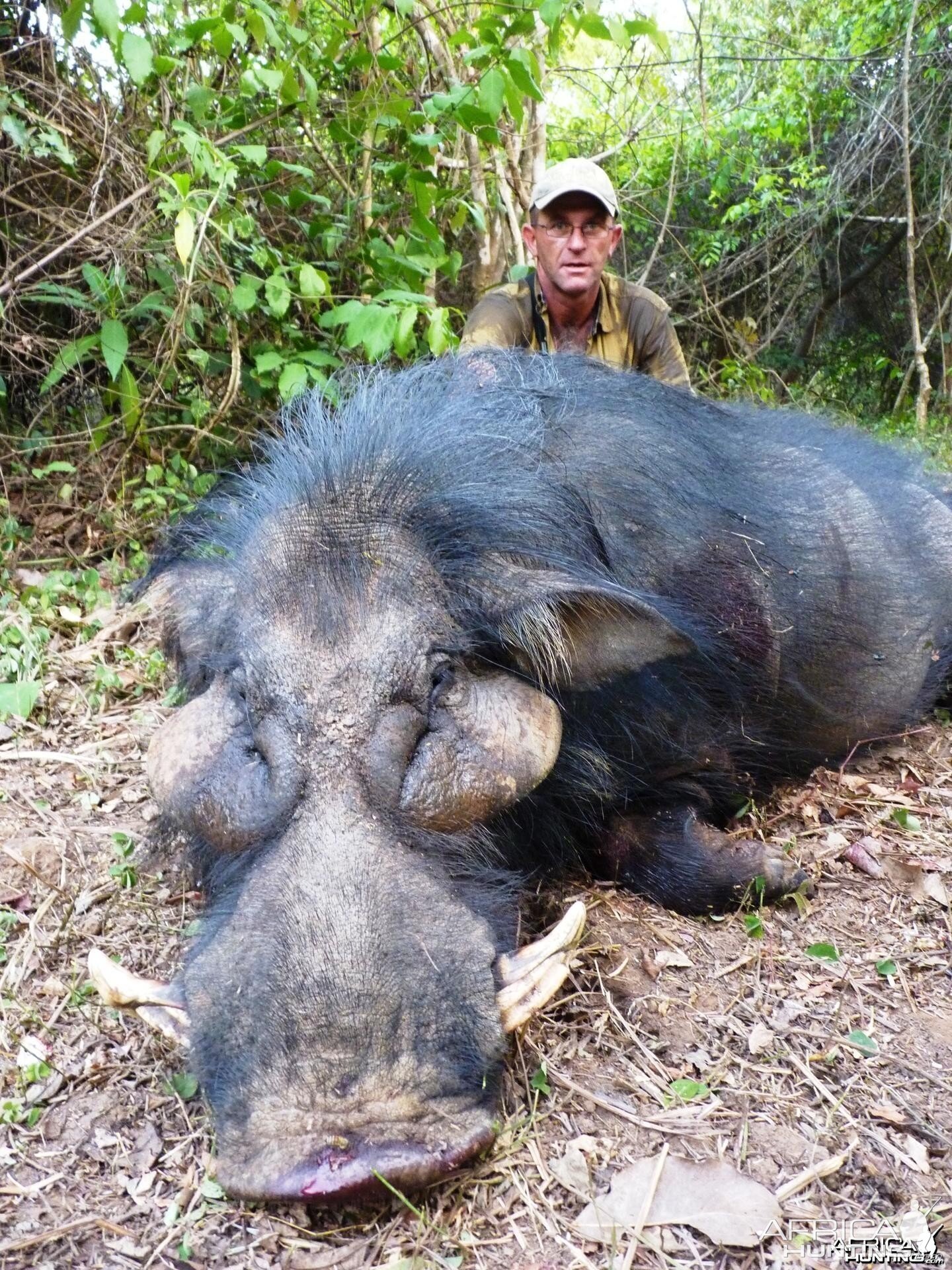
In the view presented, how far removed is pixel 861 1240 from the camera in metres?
2.00

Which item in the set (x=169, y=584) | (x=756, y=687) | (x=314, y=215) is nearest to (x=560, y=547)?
(x=756, y=687)

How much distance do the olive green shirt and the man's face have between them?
0.76 ft

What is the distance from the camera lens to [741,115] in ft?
31.0

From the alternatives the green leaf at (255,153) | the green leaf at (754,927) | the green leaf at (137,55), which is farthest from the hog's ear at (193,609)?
the green leaf at (255,153)

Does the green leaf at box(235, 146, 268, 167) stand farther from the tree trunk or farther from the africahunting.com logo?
the tree trunk

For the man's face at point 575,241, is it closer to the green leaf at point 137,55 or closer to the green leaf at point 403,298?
the green leaf at point 403,298

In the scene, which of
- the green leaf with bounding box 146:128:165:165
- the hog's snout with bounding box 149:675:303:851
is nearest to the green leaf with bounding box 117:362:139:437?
the green leaf with bounding box 146:128:165:165

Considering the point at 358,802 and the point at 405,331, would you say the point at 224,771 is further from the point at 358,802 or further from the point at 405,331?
the point at 405,331

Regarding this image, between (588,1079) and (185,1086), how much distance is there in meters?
0.93

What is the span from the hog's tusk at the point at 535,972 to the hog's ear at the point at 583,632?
27.8 inches

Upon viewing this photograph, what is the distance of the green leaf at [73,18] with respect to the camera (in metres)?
3.62

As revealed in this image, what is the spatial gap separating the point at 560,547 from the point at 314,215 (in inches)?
153

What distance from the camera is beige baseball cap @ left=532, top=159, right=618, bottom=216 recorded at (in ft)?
17.3

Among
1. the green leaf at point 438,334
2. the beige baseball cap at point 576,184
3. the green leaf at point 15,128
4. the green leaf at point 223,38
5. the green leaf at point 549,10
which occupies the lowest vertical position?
the green leaf at point 438,334
